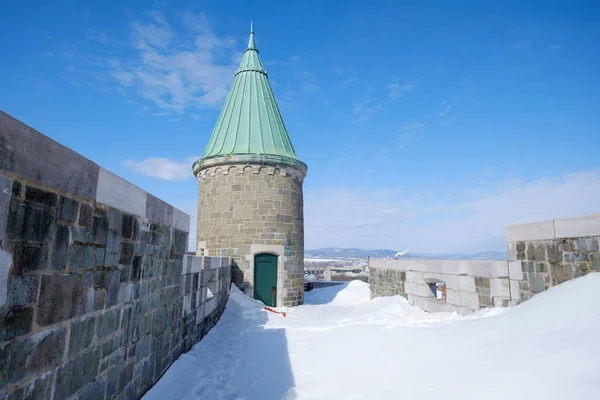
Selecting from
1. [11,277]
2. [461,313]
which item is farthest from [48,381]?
[461,313]

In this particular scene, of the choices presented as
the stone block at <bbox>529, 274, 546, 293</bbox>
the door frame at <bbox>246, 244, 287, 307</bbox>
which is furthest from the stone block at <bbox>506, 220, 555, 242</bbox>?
the door frame at <bbox>246, 244, 287, 307</bbox>

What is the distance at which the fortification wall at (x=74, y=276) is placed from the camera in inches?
86.3

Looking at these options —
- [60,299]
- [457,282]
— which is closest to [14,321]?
[60,299]

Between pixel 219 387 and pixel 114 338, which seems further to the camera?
pixel 219 387

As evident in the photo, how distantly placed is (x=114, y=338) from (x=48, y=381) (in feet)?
3.33

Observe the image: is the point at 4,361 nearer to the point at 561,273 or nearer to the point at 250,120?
the point at 561,273

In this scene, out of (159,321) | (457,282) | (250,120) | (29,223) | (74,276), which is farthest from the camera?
(250,120)

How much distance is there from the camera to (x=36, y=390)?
2.40 meters

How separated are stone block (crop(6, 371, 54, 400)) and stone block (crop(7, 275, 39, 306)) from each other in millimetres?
493

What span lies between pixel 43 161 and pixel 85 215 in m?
0.63

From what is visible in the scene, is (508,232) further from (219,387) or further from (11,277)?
(11,277)

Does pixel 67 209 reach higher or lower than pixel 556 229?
lower

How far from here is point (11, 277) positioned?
217cm

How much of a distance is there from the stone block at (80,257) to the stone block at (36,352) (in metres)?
0.44
